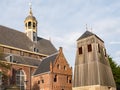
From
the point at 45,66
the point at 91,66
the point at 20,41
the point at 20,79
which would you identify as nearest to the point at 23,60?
the point at 20,79

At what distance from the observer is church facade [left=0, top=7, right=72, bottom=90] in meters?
37.8

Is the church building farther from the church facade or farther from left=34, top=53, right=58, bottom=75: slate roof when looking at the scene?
left=34, top=53, right=58, bottom=75: slate roof

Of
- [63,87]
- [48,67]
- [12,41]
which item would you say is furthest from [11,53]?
[63,87]

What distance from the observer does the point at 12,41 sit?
4438 centimetres

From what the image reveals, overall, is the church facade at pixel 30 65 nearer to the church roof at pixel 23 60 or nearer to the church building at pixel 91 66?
the church roof at pixel 23 60

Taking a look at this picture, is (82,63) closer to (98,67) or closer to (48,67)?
(98,67)

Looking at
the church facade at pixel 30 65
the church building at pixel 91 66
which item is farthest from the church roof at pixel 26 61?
the church building at pixel 91 66

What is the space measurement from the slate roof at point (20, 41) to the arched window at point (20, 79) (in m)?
5.98

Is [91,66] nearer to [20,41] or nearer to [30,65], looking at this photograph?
[30,65]

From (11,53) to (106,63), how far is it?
19713mm

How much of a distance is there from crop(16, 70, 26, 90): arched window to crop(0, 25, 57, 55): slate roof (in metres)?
5.98

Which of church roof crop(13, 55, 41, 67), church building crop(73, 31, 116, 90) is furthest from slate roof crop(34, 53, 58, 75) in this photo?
church building crop(73, 31, 116, 90)

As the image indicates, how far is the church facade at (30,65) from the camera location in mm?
37750

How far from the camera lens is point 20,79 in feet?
132
